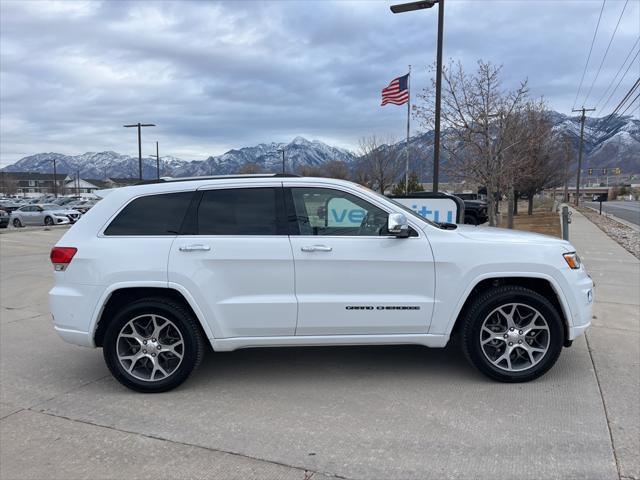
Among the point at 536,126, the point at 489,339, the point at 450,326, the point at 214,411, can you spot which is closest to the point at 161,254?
the point at 214,411

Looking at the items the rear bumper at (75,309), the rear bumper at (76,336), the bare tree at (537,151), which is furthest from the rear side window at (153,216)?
the bare tree at (537,151)

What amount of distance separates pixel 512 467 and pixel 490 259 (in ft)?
5.44

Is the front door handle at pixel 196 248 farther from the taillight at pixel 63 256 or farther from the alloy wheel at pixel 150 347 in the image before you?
the taillight at pixel 63 256

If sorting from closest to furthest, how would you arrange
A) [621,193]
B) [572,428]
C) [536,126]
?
[572,428] → [536,126] → [621,193]

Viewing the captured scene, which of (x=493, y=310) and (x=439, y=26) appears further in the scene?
(x=439, y=26)

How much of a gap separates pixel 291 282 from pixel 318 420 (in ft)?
3.56

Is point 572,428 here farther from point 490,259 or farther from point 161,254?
point 161,254

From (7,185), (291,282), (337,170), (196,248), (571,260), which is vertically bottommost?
(291,282)

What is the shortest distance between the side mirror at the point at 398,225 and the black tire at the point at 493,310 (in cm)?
87

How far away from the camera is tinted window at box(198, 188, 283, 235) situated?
163 inches

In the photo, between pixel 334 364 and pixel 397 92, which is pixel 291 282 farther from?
pixel 397 92

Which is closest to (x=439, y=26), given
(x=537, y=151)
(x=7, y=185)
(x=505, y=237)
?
(x=505, y=237)

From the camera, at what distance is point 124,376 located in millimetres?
4125

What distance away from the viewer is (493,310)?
13.5 ft
